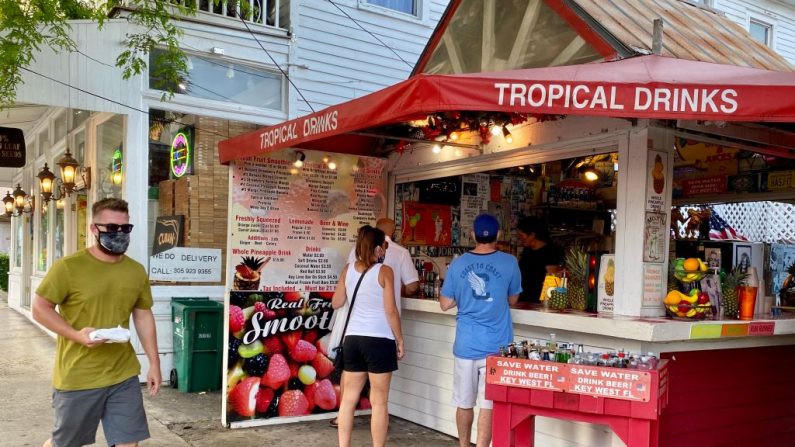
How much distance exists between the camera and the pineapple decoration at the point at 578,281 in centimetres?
480

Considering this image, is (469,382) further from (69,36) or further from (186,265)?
(69,36)

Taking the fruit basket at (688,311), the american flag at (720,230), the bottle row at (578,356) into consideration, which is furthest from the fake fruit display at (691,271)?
the american flag at (720,230)

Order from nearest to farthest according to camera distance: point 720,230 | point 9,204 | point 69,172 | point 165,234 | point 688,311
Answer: point 688,311, point 165,234, point 69,172, point 720,230, point 9,204

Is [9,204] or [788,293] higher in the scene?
[9,204]

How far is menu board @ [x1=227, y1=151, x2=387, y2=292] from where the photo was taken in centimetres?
585

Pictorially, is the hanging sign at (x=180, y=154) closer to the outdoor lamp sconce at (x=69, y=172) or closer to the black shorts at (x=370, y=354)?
the outdoor lamp sconce at (x=69, y=172)

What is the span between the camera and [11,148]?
332 inches

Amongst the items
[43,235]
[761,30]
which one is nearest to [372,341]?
[43,235]

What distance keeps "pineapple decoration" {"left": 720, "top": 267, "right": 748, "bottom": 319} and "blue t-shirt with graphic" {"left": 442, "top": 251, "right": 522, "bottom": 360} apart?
137cm

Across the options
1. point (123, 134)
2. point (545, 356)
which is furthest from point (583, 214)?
Answer: point (123, 134)

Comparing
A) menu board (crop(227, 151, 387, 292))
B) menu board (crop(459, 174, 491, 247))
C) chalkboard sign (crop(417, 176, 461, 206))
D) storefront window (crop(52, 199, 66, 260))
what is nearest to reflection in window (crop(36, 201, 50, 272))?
storefront window (crop(52, 199, 66, 260))

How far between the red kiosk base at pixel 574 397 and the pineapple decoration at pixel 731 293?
1.22m

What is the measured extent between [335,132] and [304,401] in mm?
2566

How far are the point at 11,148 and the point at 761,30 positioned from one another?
1369 centimetres
